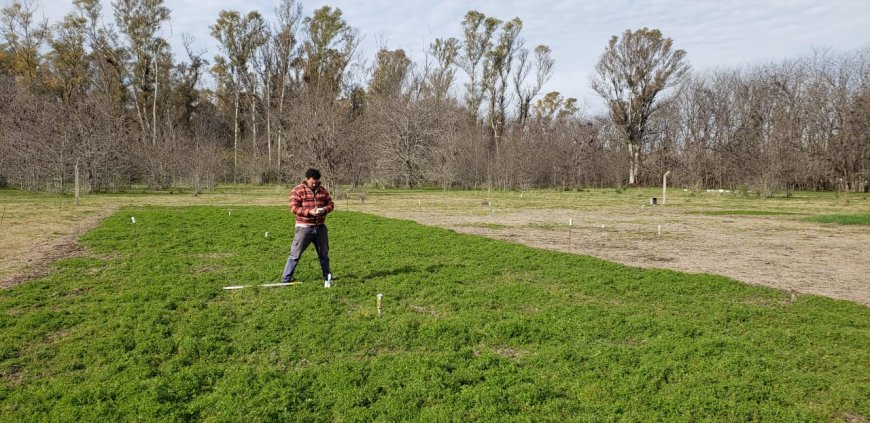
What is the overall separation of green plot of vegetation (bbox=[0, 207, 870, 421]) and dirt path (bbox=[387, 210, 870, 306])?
1574mm

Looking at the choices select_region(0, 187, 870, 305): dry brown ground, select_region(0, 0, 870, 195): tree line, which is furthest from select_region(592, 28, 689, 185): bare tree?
select_region(0, 187, 870, 305): dry brown ground

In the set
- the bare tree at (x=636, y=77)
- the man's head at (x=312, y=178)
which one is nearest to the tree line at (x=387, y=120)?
the bare tree at (x=636, y=77)

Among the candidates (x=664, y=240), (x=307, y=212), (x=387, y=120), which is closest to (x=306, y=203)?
(x=307, y=212)

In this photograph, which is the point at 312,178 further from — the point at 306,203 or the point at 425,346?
the point at 425,346

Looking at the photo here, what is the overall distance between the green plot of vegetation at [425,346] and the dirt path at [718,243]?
5.16 feet

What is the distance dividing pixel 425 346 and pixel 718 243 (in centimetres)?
1186

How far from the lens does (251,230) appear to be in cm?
1593

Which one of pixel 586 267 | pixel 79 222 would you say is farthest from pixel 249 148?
pixel 586 267

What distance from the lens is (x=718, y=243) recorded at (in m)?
14.7

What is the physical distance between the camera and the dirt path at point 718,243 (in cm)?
1018

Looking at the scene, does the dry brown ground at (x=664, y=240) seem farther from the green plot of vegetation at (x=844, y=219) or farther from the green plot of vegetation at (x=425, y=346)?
the green plot of vegetation at (x=425, y=346)

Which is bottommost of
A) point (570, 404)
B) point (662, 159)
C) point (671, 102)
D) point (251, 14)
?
point (570, 404)

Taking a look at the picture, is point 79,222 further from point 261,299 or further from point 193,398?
point 193,398

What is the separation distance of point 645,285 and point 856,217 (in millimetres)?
18040
